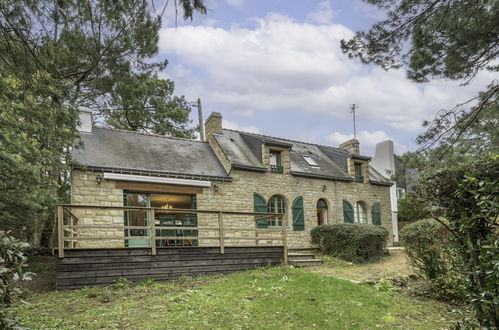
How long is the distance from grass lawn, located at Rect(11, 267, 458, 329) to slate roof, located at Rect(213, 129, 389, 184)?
659 centimetres

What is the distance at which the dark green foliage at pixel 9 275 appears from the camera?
2.23m

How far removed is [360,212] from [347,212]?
4.28 ft

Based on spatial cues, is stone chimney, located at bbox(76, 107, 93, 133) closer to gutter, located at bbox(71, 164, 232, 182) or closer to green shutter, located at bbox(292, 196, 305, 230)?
gutter, located at bbox(71, 164, 232, 182)

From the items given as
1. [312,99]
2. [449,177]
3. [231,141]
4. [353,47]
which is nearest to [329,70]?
[353,47]

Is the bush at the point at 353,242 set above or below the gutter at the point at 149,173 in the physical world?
below

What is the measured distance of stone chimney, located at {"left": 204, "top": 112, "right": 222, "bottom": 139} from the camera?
15.3m

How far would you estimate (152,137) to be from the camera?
46.6ft

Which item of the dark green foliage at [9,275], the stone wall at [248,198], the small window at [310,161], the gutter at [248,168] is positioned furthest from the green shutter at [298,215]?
the dark green foliage at [9,275]

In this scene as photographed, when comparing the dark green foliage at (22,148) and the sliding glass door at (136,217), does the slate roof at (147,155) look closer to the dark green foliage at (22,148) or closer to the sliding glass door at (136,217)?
the sliding glass door at (136,217)

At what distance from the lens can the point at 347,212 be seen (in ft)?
51.8

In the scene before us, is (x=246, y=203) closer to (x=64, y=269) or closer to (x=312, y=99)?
(x=312, y=99)

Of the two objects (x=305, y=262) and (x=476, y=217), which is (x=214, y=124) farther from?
(x=476, y=217)

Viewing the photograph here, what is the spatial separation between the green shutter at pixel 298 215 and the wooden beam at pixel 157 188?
167 inches

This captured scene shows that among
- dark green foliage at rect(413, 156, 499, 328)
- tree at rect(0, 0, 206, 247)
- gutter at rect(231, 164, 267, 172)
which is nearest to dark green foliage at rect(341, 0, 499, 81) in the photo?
dark green foliage at rect(413, 156, 499, 328)
